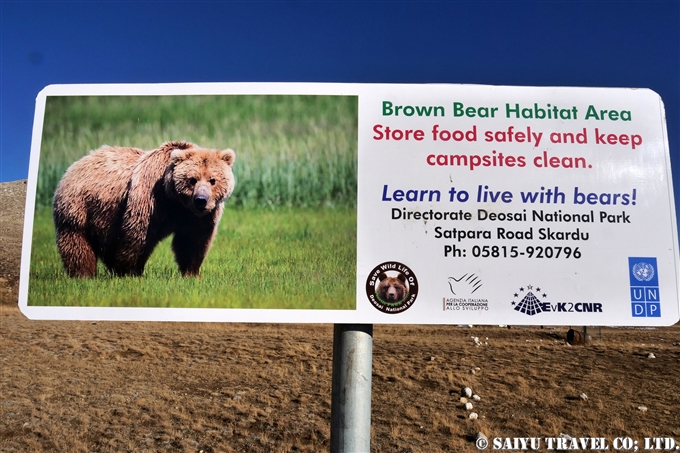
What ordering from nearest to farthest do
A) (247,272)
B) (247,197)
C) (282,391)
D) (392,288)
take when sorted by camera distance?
(392,288) < (247,272) < (247,197) < (282,391)

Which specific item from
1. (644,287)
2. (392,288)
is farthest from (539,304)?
(392,288)

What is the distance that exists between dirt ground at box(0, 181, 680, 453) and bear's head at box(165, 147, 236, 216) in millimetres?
5005

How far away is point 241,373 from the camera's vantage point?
10.5 m

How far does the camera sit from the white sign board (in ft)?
9.52

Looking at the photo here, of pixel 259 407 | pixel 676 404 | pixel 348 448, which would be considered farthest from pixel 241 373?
pixel 676 404

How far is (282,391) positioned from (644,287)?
7735mm

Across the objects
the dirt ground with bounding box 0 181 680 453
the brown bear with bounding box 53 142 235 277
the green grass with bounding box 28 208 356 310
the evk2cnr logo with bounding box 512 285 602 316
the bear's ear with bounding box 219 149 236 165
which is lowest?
the dirt ground with bounding box 0 181 680 453

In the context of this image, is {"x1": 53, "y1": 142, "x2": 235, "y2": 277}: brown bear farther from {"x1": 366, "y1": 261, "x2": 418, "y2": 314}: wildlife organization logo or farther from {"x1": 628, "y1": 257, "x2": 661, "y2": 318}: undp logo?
{"x1": 628, "y1": 257, "x2": 661, "y2": 318}: undp logo

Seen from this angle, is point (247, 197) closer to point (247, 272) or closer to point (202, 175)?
point (202, 175)

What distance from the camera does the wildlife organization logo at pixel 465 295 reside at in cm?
287

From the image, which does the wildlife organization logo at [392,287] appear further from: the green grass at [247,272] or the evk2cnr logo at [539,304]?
the evk2cnr logo at [539,304]

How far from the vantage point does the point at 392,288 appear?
2883mm

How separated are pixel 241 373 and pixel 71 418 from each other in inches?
139

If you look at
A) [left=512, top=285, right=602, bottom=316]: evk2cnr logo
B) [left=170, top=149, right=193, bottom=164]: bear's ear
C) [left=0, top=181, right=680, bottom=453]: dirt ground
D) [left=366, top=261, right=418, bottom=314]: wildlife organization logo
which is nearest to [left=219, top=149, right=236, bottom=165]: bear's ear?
[left=170, top=149, right=193, bottom=164]: bear's ear
